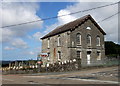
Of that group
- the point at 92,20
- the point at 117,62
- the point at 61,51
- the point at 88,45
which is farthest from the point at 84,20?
the point at 117,62

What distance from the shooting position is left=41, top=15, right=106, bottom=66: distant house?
33.1 m

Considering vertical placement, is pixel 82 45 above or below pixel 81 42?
below

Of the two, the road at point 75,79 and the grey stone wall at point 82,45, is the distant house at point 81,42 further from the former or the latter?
the road at point 75,79

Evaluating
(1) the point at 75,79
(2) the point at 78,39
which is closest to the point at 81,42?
(2) the point at 78,39

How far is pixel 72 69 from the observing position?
1139 inches

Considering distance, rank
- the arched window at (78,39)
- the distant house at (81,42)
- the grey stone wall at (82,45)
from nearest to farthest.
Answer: the grey stone wall at (82,45) → the distant house at (81,42) → the arched window at (78,39)

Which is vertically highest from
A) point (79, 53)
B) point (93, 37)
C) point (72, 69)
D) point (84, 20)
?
point (84, 20)

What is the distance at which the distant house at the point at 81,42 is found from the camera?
33062 mm

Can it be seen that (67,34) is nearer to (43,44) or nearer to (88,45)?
(88,45)

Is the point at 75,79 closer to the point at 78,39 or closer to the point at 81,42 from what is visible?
the point at 81,42

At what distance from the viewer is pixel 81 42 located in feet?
112

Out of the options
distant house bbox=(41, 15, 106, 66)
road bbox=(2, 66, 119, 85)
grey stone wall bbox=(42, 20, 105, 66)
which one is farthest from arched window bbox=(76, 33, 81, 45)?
road bbox=(2, 66, 119, 85)

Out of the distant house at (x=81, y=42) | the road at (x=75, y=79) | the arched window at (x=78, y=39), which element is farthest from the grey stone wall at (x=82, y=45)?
the road at (x=75, y=79)

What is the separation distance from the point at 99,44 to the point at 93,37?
80.8 inches
